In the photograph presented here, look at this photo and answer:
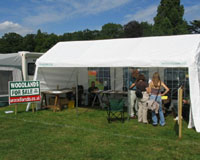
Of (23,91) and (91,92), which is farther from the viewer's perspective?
(91,92)

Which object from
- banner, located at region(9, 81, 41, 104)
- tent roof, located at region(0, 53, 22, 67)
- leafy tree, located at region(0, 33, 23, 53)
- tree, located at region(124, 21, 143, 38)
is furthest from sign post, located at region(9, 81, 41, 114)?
leafy tree, located at region(0, 33, 23, 53)

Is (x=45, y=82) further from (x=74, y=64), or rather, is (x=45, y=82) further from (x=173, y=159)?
(x=173, y=159)

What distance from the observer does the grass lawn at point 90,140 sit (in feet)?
13.6

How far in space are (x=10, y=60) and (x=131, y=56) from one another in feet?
18.4

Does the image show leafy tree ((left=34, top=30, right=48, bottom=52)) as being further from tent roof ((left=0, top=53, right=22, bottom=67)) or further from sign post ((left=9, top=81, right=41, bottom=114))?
sign post ((left=9, top=81, right=41, bottom=114))

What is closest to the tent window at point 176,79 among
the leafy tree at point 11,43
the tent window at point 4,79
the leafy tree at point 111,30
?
the tent window at point 4,79

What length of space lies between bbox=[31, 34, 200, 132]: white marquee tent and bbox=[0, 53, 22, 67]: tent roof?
1.91 metres

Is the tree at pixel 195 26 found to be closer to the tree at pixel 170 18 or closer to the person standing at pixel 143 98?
the tree at pixel 170 18

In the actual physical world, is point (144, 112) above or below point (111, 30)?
below

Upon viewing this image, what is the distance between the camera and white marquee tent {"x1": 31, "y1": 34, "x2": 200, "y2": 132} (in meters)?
5.51

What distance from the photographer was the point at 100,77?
9.52m

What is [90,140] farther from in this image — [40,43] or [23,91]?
[40,43]

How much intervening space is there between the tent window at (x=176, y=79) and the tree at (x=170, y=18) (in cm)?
2844

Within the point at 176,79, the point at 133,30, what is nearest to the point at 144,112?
the point at 176,79
